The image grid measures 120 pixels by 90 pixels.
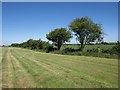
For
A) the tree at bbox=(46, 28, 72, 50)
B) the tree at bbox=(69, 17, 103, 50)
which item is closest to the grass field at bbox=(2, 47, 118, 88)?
the tree at bbox=(69, 17, 103, 50)

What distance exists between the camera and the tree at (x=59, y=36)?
78.8 meters

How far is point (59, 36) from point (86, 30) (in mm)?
19313

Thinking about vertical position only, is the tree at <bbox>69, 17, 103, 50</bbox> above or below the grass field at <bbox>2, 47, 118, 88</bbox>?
above

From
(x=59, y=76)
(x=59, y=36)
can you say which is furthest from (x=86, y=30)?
(x=59, y=76)

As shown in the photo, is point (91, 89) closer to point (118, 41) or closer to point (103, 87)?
point (103, 87)

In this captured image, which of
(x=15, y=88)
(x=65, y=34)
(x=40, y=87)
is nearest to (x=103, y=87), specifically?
(x=40, y=87)

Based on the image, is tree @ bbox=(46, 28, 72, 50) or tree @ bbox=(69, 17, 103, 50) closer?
tree @ bbox=(69, 17, 103, 50)

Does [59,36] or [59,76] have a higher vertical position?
[59,36]

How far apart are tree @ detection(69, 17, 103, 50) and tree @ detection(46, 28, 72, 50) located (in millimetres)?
15408

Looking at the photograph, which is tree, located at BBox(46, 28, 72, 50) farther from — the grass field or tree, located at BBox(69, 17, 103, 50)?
the grass field

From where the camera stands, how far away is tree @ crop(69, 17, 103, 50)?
61312 millimetres

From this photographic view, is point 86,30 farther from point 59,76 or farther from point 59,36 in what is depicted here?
point 59,76

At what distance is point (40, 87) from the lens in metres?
11.4

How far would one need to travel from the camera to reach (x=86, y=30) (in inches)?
2409
